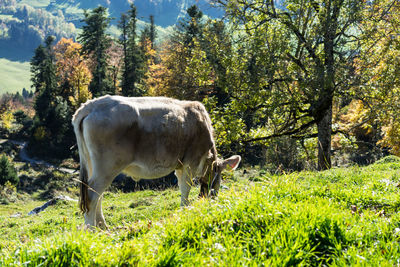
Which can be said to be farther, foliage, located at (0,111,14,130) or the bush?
foliage, located at (0,111,14,130)

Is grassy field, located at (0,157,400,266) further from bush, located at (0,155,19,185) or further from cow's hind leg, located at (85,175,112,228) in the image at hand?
bush, located at (0,155,19,185)

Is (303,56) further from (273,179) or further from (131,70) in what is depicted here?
(131,70)

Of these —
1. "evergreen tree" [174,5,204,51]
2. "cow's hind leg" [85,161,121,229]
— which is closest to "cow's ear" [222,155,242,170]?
"cow's hind leg" [85,161,121,229]

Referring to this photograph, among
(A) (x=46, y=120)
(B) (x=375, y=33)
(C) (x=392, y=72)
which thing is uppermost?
(B) (x=375, y=33)

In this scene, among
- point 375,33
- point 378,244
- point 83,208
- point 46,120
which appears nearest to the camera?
point 378,244

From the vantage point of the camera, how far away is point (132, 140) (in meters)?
7.01

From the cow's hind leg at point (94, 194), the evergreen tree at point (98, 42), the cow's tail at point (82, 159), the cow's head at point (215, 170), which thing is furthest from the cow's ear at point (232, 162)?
the evergreen tree at point (98, 42)

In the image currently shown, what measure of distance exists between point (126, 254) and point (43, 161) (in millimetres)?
52575

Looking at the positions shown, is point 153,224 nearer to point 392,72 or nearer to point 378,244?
point 378,244

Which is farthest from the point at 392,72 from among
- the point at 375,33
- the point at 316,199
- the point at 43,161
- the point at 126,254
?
the point at 43,161

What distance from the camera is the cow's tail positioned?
6.67m

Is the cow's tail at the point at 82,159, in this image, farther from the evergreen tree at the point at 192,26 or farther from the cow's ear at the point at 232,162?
the evergreen tree at the point at 192,26

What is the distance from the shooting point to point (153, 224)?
14.3ft

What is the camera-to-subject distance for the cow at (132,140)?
264 inches
